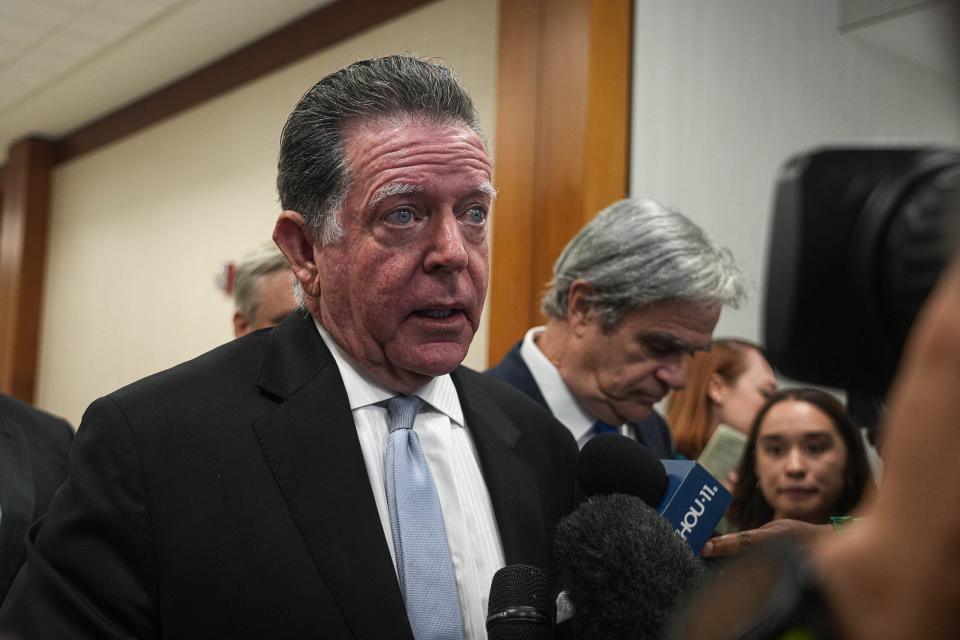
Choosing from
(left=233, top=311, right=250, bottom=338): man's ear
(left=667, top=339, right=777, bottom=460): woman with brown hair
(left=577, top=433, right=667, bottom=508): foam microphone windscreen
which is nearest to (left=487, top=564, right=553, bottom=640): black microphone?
(left=577, top=433, right=667, bottom=508): foam microphone windscreen

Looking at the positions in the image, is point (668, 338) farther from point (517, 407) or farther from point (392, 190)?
point (392, 190)

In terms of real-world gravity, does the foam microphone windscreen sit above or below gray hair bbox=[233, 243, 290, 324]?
below

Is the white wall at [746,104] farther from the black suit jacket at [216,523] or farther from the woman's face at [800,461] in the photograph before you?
the black suit jacket at [216,523]

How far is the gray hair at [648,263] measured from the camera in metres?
2.06

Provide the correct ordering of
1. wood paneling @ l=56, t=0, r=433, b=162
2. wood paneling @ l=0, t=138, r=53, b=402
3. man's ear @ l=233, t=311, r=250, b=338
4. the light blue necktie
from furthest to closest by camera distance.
Result: wood paneling @ l=0, t=138, r=53, b=402 < wood paneling @ l=56, t=0, r=433, b=162 < man's ear @ l=233, t=311, r=250, b=338 < the light blue necktie

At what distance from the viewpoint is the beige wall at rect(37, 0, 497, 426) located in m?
4.29

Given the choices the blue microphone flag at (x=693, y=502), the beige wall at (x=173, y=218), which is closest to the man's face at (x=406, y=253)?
the blue microphone flag at (x=693, y=502)

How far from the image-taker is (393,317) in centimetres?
142

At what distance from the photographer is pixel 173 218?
6.15m

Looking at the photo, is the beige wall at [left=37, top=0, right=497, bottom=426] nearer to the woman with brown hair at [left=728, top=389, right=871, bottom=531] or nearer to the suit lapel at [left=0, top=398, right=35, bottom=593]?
the woman with brown hair at [left=728, top=389, right=871, bottom=531]

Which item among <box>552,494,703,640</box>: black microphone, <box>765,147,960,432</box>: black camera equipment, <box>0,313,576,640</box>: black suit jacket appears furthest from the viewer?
<box>0,313,576,640</box>: black suit jacket

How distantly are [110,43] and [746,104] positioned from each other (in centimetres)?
392

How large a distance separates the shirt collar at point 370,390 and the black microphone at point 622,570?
457 millimetres

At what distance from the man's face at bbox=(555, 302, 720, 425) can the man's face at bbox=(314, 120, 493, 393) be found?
2.42 feet
